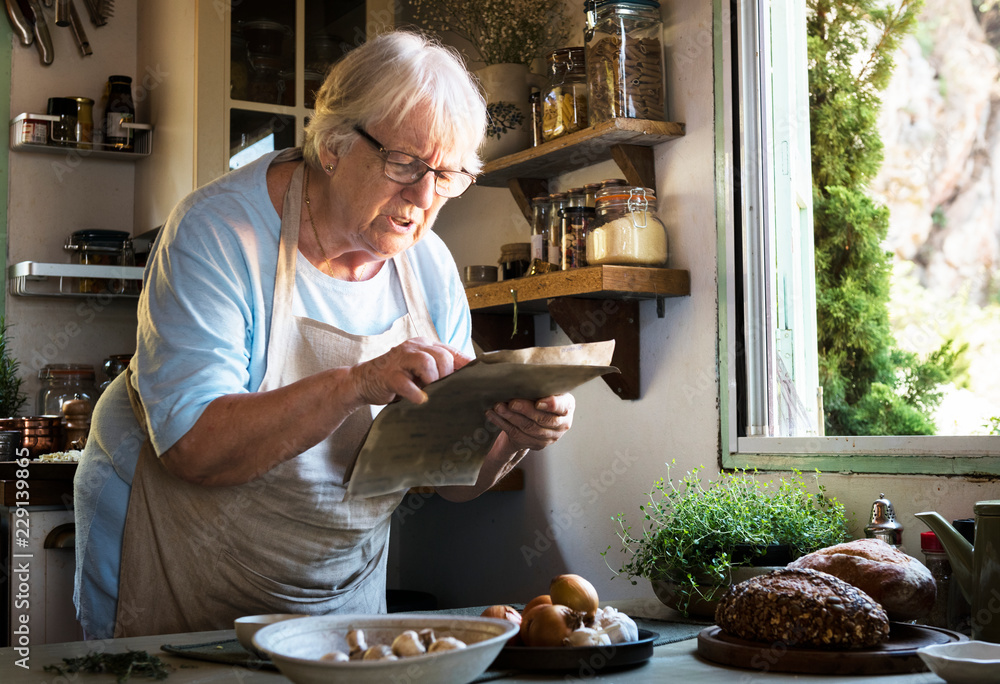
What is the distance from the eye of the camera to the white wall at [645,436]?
1.90 m

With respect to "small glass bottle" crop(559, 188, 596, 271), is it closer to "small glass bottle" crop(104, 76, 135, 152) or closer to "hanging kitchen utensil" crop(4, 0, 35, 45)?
"small glass bottle" crop(104, 76, 135, 152)

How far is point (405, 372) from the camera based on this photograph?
1069 millimetres

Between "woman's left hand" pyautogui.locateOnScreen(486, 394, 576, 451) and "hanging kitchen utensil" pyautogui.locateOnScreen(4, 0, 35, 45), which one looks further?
"hanging kitchen utensil" pyautogui.locateOnScreen(4, 0, 35, 45)

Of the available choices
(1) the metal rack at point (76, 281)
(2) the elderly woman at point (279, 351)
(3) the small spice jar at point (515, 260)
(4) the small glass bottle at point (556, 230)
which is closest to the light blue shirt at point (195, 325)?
(2) the elderly woman at point (279, 351)

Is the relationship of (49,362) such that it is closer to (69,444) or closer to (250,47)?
(69,444)

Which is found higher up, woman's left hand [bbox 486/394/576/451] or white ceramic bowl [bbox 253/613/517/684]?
woman's left hand [bbox 486/394/576/451]

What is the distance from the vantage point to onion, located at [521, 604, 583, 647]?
1000 millimetres

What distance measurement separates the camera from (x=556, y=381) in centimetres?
110

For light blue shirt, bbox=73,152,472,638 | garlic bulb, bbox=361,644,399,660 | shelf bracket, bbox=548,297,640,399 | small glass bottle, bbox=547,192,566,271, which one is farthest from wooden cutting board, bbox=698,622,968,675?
small glass bottle, bbox=547,192,566,271

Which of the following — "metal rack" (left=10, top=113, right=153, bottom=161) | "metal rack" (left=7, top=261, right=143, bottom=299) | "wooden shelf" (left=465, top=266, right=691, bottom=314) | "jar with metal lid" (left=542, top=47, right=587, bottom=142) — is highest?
"metal rack" (left=10, top=113, right=153, bottom=161)

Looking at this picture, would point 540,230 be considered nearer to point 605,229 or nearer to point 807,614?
point 605,229

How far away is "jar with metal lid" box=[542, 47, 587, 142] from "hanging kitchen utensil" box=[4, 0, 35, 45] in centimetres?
225

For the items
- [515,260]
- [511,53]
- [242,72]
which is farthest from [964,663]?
[242,72]

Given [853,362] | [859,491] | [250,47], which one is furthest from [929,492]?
[250,47]
